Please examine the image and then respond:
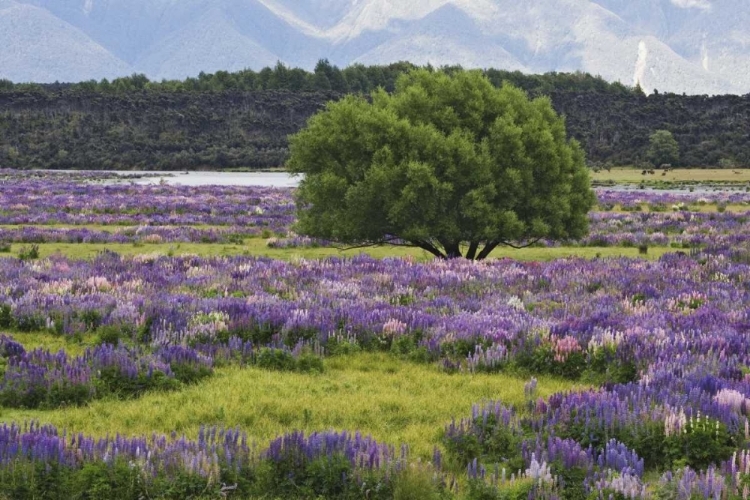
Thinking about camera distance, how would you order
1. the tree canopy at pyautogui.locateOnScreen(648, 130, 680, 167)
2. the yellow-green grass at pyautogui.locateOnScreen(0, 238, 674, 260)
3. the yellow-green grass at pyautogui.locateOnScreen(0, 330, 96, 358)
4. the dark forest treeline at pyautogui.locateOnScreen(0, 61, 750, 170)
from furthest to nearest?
the dark forest treeline at pyautogui.locateOnScreen(0, 61, 750, 170), the tree canopy at pyautogui.locateOnScreen(648, 130, 680, 167), the yellow-green grass at pyautogui.locateOnScreen(0, 238, 674, 260), the yellow-green grass at pyautogui.locateOnScreen(0, 330, 96, 358)

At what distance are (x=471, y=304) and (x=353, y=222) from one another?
817 centimetres

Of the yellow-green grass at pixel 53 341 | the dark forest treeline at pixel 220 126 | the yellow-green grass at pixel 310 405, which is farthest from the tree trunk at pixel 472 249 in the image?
the dark forest treeline at pixel 220 126

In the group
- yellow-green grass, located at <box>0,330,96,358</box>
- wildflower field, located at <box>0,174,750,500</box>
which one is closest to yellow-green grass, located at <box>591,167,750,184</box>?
wildflower field, located at <box>0,174,750,500</box>

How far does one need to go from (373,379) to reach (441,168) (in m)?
12.3

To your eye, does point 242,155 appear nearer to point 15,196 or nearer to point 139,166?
point 139,166

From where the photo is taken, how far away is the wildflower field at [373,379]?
5.91 m

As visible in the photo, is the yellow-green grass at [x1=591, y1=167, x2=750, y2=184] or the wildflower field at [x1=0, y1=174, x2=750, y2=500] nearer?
the wildflower field at [x1=0, y1=174, x2=750, y2=500]

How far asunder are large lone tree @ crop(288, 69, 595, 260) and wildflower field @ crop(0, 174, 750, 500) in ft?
8.77

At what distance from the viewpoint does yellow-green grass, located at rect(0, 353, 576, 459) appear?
289 inches

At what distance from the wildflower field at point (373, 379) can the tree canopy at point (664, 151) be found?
125 meters

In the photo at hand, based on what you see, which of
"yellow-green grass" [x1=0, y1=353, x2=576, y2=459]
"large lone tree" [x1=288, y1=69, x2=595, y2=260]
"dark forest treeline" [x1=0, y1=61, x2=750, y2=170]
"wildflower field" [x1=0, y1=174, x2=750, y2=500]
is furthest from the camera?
"dark forest treeline" [x1=0, y1=61, x2=750, y2=170]

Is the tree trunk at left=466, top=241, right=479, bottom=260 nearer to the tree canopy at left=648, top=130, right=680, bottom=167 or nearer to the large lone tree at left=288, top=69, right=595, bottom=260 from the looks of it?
the large lone tree at left=288, top=69, right=595, bottom=260

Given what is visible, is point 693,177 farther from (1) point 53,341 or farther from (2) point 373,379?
(1) point 53,341

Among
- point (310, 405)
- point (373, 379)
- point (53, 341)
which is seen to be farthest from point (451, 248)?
point (310, 405)
